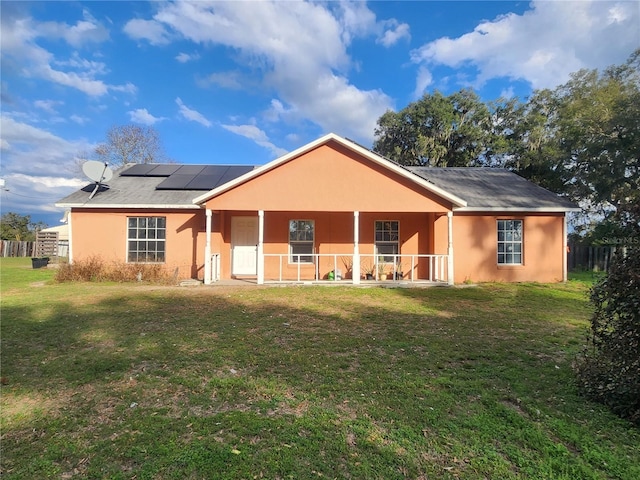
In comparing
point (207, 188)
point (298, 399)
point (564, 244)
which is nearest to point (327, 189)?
point (207, 188)

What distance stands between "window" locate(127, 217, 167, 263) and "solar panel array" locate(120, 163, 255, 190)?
63.0 inches

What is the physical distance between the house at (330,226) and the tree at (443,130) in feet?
45.9

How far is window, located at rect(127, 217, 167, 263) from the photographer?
13.0 metres

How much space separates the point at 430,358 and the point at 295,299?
482 cm

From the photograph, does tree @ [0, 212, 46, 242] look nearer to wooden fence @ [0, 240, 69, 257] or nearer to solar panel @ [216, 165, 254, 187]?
wooden fence @ [0, 240, 69, 257]

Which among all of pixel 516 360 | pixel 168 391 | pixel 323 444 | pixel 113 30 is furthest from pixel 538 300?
pixel 113 30

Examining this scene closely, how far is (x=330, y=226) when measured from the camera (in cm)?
1344

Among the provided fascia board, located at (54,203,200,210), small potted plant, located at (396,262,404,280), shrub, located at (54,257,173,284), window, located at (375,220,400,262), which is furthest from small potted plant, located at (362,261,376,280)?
shrub, located at (54,257,173,284)

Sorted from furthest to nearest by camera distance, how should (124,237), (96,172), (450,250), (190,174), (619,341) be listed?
(190,174), (96,172), (124,237), (450,250), (619,341)

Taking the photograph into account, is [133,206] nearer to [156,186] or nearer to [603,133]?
[156,186]

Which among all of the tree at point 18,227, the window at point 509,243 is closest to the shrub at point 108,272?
the window at point 509,243

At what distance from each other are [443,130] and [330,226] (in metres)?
18.6

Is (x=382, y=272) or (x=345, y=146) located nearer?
(x=345, y=146)

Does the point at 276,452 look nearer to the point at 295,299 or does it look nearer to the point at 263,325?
the point at 263,325
